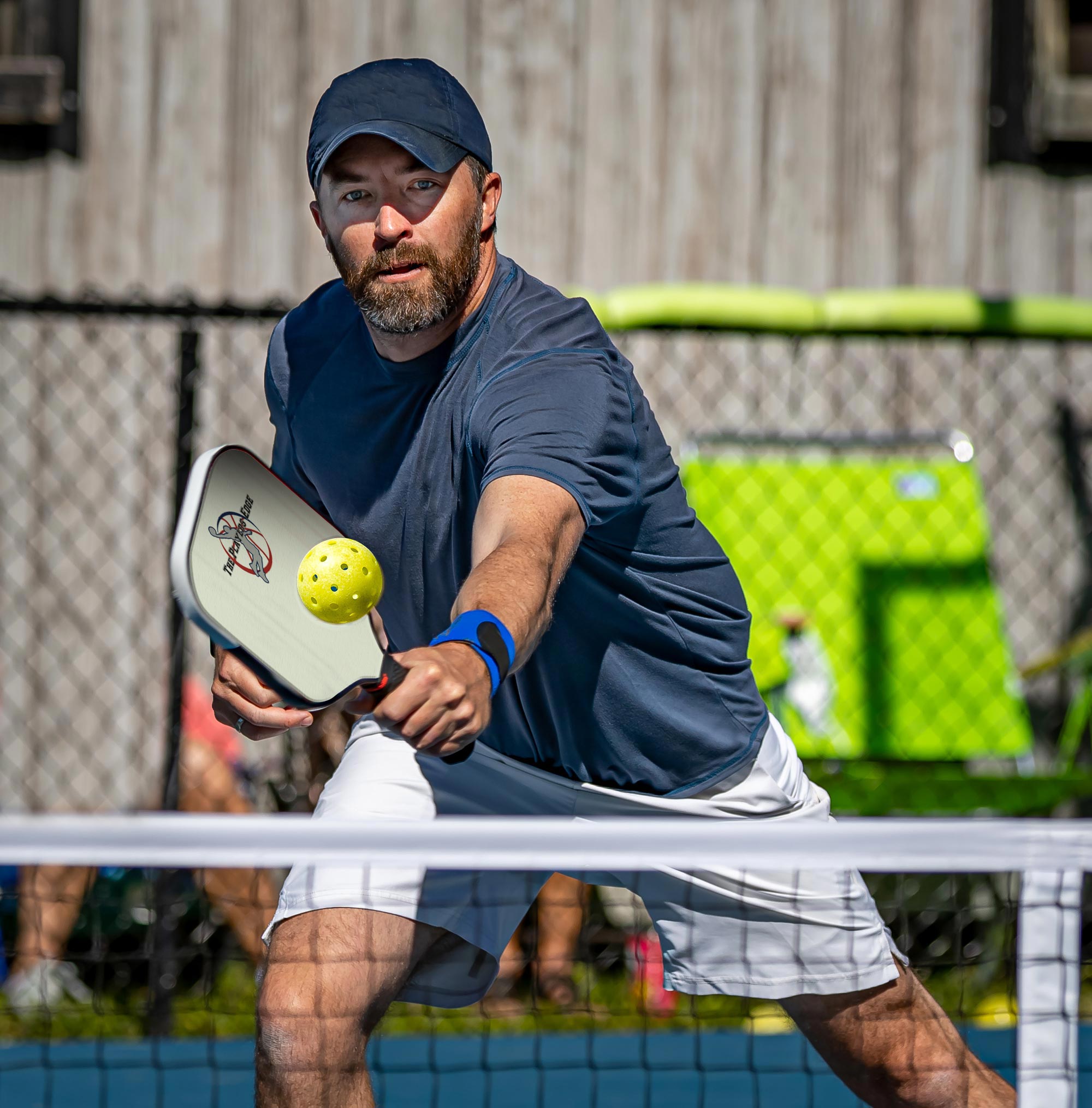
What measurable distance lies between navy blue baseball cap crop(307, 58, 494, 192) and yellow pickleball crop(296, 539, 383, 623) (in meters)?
0.70

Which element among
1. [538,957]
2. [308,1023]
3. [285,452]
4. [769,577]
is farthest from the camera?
[769,577]

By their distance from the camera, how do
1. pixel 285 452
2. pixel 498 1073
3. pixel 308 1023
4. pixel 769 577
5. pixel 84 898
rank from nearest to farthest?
pixel 308 1023, pixel 285 452, pixel 498 1073, pixel 84 898, pixel 769 577

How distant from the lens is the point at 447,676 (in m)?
1.36

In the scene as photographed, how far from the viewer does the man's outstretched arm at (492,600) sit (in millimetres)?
1335

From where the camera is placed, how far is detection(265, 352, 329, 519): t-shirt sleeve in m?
2.25

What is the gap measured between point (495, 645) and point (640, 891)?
788 millimetres

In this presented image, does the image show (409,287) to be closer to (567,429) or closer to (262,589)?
(567,429)

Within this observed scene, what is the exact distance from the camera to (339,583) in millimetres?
1504

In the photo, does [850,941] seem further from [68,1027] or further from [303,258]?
[303,258]

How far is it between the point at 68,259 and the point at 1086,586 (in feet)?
13.0

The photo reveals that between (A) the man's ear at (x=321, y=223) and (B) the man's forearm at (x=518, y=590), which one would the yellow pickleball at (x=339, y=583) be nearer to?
(B) the man's forearm at (x=518, y=590)

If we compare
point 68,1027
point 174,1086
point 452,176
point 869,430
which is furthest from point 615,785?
point 869,430

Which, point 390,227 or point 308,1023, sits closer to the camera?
point 308,1023

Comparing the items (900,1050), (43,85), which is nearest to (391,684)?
(900,1050)
